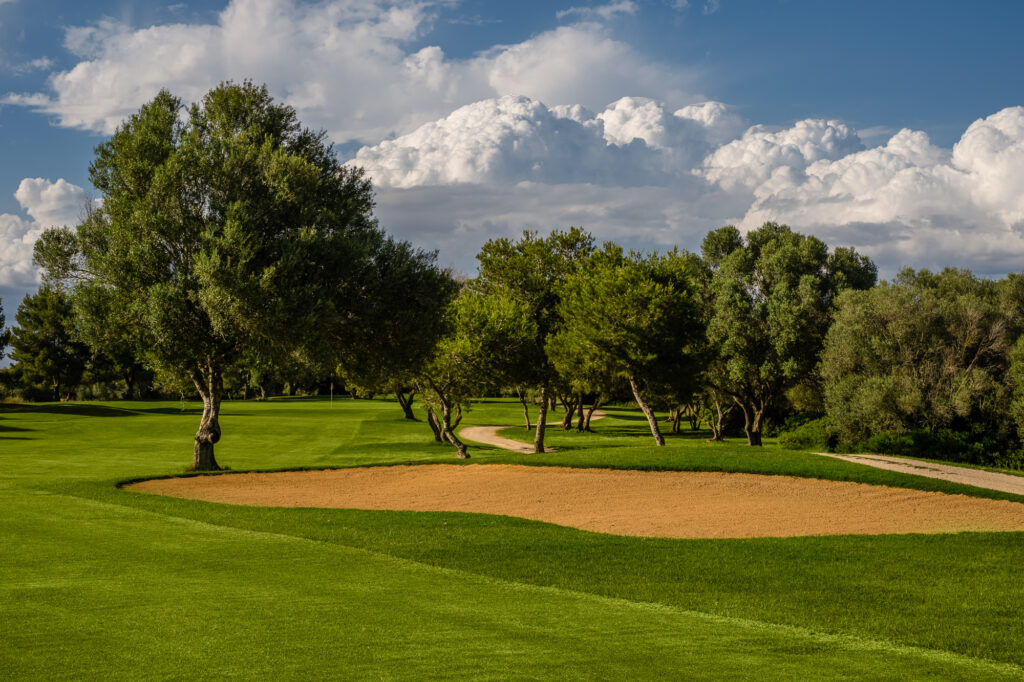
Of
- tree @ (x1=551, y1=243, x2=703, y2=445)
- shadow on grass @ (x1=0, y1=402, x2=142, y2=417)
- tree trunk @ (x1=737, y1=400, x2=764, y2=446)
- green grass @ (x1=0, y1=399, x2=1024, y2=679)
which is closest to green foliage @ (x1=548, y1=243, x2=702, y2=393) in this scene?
tree @ (x1=551, y1=243, x2=703, y2=445)

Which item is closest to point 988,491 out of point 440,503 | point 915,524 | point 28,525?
point 915,524

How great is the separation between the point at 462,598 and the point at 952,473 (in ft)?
73.2

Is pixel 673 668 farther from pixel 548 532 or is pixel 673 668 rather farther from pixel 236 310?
pixel 236 310

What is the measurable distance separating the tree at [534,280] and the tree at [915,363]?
18499 millimetres

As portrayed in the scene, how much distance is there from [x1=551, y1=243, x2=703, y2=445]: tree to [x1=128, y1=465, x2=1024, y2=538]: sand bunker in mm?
11275

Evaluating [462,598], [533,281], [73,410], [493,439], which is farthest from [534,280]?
[73,410]

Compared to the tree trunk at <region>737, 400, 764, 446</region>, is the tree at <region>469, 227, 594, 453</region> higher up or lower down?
higher up

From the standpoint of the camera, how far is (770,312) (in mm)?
52500

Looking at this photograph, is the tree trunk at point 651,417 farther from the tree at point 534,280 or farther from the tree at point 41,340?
the tree at point 41,340

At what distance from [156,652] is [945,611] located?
32.9ft

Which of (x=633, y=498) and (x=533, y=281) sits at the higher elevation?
(x=533, y=281)

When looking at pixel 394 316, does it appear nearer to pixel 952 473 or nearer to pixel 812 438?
pixel 952 473

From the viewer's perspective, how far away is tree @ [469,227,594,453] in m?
39.8

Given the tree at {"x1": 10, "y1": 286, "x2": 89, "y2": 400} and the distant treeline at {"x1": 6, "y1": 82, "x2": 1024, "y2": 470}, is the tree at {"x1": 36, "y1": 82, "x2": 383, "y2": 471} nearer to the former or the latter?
the distant treeline at {"x1": 6, "y1": 82, "x2": 1024, "y2": 470}
